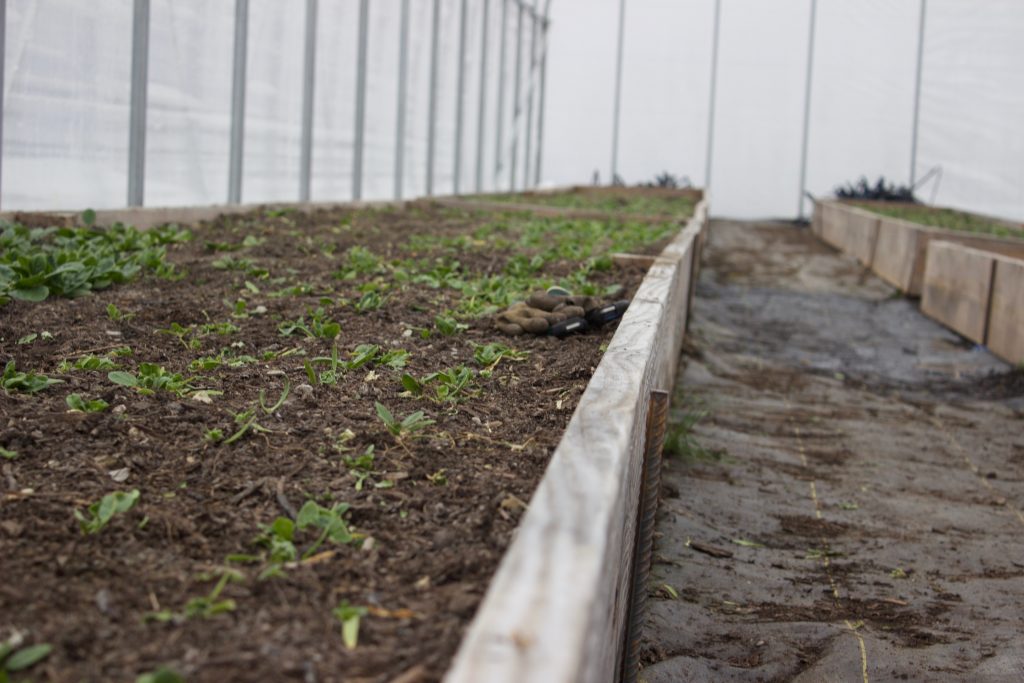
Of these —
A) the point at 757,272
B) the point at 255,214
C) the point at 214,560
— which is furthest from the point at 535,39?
the point at 214,560

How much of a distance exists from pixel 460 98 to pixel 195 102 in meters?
8.46

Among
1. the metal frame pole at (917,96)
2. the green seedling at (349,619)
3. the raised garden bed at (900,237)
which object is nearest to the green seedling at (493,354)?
the green seedling at (349,619)

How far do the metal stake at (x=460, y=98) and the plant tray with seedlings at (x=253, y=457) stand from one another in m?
11.1

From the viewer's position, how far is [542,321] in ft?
13.1

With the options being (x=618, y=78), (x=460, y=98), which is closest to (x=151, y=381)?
(x=460, y=98)

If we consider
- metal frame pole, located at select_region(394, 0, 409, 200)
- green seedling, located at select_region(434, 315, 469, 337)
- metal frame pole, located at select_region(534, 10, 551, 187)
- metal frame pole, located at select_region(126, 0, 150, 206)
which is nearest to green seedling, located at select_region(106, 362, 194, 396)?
green seedling, located at select_region(434, 315, 469, 337)

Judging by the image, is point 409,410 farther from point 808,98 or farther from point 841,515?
point 808,98

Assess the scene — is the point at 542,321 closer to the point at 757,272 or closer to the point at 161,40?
the point at 161,40

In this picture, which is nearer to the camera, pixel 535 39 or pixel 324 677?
pixel 324 677

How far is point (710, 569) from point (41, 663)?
8.57 feet

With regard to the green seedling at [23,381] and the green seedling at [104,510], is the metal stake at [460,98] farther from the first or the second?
the green seedling at [104,510]

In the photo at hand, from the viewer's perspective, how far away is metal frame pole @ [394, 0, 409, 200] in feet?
41.3

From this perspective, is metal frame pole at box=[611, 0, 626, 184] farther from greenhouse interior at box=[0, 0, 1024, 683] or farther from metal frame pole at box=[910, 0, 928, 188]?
greenhouse interior at box=[0, 0, 1024, 683]

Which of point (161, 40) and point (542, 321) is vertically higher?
point (161, 40)
